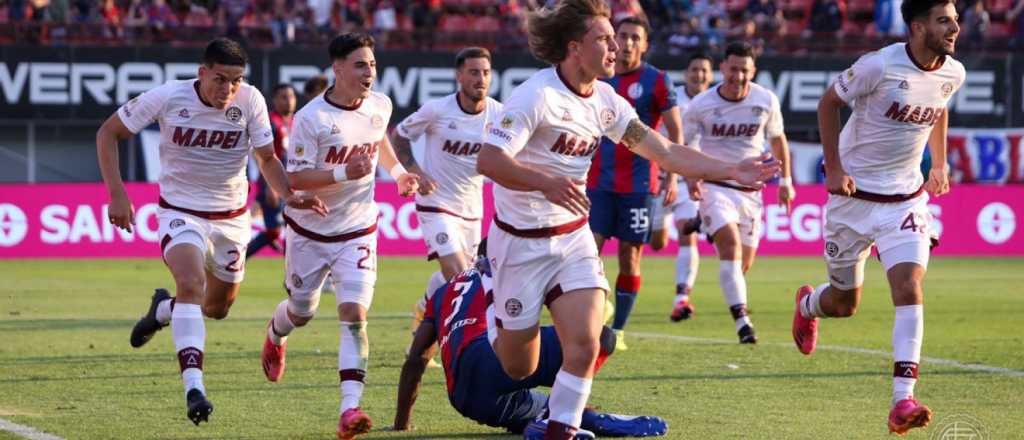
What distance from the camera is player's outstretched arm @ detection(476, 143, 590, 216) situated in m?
7.01

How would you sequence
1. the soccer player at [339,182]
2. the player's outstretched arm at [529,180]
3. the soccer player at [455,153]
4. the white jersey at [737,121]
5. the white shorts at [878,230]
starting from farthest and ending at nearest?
the white jersey at [737,121]
the soccer player at [455,153]
the soccer player at [339,182]
the white shorts at [878,230]
the player's outstretched arm at [529,180]

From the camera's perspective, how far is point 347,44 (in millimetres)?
9328

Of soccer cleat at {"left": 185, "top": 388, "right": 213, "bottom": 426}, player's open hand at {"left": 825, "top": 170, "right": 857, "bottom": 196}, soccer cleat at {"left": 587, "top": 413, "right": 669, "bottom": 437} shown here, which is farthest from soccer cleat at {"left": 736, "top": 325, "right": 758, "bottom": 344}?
soccer cleat at {"left": 185, "top": 388, "right": 213, "bottom": 426}

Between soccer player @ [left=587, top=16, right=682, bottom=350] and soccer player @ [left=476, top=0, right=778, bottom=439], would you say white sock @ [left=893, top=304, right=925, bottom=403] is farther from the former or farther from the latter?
soccer player @ [left=587, top=16, right=682, bottom=350]

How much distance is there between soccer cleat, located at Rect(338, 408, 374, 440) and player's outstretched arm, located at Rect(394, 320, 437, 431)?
16.0 inches

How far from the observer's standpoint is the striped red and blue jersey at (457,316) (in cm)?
809

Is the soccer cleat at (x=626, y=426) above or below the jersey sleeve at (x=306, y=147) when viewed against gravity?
below

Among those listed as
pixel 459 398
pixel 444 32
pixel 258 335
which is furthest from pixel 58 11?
pixel 459 398

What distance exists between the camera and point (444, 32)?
27.6m

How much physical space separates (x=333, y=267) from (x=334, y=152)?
0.70 metres

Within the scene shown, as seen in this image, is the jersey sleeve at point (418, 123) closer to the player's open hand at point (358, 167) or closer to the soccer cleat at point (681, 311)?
the player's open hand at point (358, 167)

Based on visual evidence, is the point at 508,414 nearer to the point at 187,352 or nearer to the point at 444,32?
the point at 187,352

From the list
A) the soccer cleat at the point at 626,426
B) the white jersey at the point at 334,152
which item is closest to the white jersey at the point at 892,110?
the soccer cleat at the point at 626,426

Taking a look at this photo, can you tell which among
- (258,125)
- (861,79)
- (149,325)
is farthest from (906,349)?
(149,325)
